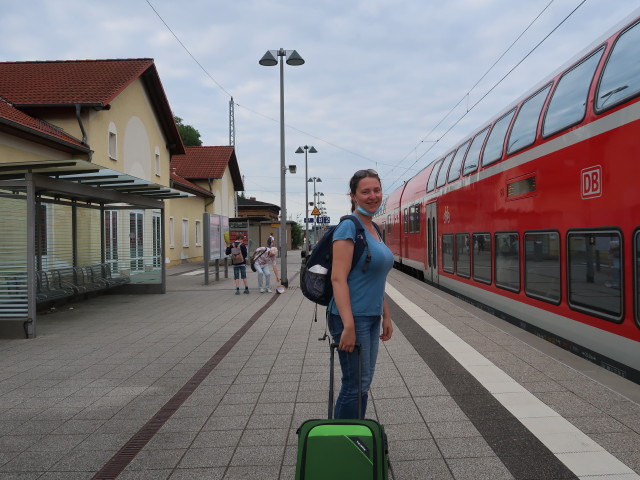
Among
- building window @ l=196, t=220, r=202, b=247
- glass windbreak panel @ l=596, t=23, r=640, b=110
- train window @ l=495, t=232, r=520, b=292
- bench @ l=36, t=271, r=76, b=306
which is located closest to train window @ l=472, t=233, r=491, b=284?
train window @ l=495, t=232, r=520, b=292

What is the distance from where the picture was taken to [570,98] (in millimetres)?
6512

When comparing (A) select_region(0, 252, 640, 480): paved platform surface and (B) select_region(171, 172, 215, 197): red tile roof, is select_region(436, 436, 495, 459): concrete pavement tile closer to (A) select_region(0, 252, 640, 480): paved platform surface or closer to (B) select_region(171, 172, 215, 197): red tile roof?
(A) select_region(0, 252, 640, 480): paved platform surface

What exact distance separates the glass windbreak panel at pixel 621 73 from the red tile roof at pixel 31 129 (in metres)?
11.9

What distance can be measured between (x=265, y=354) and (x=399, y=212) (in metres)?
15.4

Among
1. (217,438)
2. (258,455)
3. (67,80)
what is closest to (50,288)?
(217,438)

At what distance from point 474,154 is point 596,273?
572 cm

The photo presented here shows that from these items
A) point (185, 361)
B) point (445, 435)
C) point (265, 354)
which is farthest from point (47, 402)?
point (445, 435)

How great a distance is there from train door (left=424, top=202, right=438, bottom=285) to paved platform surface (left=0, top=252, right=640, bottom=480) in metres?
5.89

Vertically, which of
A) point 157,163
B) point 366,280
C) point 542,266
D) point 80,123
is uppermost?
point 80,123

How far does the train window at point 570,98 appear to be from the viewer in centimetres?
612

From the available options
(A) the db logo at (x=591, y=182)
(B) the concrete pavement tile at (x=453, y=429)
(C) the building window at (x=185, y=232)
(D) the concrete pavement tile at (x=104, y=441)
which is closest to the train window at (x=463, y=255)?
(A) the db logo at (x=591, y=182)

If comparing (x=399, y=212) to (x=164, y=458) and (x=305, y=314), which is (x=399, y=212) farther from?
(x=164, y=458)

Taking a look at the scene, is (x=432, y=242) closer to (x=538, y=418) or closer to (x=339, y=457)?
(x=538, y=418)

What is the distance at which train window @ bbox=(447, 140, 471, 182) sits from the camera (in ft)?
39.7
